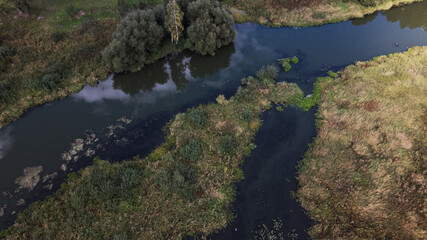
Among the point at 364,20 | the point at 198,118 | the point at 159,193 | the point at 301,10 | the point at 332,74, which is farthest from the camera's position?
the point at 364,20

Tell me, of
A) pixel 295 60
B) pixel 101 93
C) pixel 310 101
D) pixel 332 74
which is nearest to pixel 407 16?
pixel 332 74

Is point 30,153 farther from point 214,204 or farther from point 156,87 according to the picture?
point 214,204

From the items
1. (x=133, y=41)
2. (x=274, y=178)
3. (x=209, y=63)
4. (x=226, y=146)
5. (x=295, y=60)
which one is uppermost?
(x=133, y=41)

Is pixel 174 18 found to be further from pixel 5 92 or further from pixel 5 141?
pixel 5 141

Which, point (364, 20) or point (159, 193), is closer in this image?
point (159, 193)

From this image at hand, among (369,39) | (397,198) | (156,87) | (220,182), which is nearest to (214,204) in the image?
(220,182)

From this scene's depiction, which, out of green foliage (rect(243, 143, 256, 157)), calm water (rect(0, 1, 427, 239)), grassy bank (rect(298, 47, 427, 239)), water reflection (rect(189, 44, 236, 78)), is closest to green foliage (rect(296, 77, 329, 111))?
grassy bank (rect(298, 47, 427, 239))

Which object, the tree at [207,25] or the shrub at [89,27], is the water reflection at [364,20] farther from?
the shrub at [89,27]
